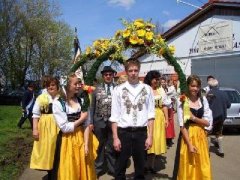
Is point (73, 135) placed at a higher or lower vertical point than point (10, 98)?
lower

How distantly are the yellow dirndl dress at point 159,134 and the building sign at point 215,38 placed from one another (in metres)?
16.6

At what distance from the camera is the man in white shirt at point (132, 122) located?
248 inches

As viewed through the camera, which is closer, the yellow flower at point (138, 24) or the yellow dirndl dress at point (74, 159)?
the yellow dirndl dress at point (74, 159)

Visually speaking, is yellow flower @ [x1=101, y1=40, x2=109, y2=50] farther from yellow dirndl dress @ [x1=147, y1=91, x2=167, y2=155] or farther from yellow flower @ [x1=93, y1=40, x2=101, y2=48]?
yellow dirndl dress @ [x1=147, y1=91, x2=167, y2=155]

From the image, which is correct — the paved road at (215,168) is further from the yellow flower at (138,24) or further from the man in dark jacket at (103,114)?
the yellow flower at (138,24)

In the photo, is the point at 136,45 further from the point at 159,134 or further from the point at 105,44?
the point at 159,134

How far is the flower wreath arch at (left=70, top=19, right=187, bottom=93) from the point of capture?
691cm

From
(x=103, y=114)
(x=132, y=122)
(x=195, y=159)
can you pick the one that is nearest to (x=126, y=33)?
(x=132, y=122)

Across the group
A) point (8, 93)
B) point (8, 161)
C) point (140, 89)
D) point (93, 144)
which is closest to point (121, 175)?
point (93, 144)

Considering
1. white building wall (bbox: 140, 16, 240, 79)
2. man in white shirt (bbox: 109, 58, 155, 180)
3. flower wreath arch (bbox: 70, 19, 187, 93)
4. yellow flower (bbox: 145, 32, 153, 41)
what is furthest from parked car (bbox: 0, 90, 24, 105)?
man in white shirt (bbox: 109, 58, 155, 180)

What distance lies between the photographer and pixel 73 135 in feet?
20.7

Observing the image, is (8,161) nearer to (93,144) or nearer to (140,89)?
(93,144)

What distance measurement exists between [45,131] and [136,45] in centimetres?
246

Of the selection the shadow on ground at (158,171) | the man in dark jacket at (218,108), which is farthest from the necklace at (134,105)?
the man in dark jacket at (218,108)
